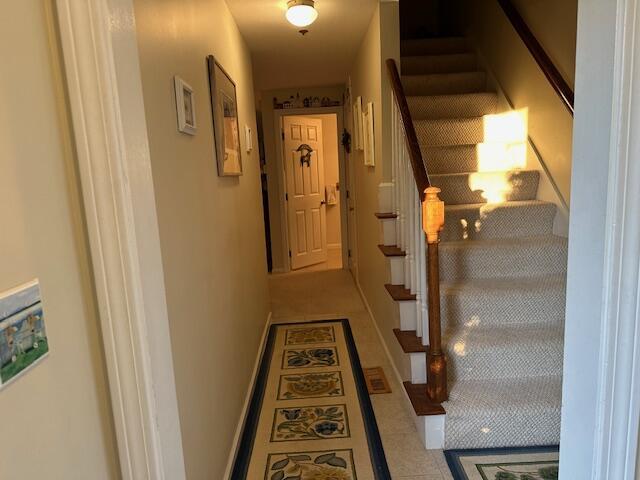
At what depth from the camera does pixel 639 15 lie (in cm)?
71

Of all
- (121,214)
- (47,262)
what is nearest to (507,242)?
(121,214)

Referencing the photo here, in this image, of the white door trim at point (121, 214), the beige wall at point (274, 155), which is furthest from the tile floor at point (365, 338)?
the white door trim at point (121, 214)

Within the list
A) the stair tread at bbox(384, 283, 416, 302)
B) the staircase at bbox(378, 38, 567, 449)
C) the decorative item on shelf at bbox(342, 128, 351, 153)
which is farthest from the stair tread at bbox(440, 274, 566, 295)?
the decorative item on shelf at bbox(342, 128, 351, 153)

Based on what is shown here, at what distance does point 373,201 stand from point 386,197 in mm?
466

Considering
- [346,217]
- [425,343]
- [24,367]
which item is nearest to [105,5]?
[24,367]

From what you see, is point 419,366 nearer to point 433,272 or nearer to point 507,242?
point 433,272

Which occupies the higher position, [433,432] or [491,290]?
[491,290]

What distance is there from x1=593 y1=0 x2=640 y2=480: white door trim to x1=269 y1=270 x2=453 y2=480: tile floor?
112 centimetres

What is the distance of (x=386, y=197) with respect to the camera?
9.05 ft

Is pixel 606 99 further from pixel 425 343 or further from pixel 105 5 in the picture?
pixel 425 343

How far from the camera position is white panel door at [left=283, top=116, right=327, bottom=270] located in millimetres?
5672

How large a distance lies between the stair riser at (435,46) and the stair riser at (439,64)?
274mm

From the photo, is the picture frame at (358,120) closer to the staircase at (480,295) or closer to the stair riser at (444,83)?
the stair riser at (444,83)

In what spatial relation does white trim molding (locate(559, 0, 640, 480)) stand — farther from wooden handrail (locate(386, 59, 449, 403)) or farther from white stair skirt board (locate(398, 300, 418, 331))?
white stair skirt board (locate(398, 300, 418, 331))
